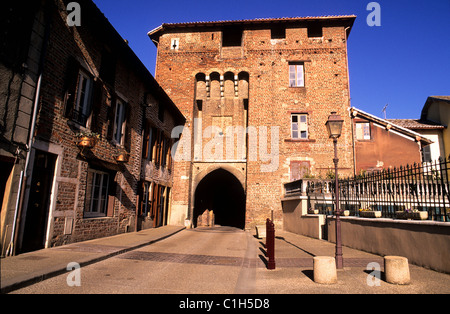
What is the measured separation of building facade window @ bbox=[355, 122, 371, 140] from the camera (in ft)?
59.7

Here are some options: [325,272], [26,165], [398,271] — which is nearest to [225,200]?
[26,165]

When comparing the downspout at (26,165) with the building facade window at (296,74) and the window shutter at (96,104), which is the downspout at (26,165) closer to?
the window shutter at (96,104)

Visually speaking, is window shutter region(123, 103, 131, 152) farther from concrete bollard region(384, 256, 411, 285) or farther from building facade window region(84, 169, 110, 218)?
concrete bollard region(384, 256, 411, 285)

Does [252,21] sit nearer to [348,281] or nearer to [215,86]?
[215,86]

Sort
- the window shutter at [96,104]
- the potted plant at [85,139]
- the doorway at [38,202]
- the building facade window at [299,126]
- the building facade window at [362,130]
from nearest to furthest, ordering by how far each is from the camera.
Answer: the doorway at [38,202], the potted plant at [85,139], the window shutter at [96,104], the building facade window at [362,130], the building facade window at [299,126]

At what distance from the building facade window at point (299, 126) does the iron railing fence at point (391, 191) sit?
489 centimetres

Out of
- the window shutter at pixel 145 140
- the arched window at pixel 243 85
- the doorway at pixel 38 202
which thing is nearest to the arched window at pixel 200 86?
the arched window at pixel 243 85

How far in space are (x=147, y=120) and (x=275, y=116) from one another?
8.51 m

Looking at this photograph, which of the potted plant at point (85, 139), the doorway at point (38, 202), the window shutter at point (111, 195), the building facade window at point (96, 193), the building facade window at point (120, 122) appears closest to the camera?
the doorway at point (38, 202)

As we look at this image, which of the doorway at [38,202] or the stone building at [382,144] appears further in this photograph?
the stone building at [382,144]

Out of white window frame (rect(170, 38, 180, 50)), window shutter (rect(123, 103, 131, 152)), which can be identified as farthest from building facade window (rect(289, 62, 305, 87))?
window shutter (rect(123, 103, 131, 152))

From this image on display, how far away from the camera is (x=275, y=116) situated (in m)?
18.5

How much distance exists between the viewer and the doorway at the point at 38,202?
6743 millimetres
